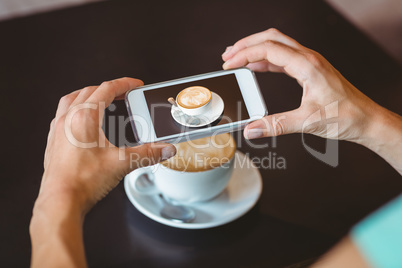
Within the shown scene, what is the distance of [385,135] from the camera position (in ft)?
2.64

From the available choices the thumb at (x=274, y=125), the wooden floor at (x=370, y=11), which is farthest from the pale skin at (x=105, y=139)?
the wooden floor at (x=370, y=11)

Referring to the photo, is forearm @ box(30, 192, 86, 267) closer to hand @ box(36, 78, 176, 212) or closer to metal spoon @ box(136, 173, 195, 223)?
hand @ box(36, 78, 176, 212)

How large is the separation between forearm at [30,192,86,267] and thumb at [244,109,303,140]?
0.32 meters

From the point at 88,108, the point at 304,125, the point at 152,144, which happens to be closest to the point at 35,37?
the point at 88,108

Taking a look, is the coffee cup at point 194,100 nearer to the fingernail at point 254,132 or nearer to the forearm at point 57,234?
the fingernail at point 254,132

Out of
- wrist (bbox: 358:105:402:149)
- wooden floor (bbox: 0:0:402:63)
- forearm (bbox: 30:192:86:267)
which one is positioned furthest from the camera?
wooden floor (bbox: 0:0:402:63)

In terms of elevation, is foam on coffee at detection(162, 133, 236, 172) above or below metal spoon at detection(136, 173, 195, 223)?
above

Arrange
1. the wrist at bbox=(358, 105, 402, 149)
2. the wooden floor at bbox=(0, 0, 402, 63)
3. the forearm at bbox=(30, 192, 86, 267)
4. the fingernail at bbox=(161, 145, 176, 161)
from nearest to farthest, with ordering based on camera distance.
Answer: the forearm at bbox=(30, 192, 86, 267)
the fingernail at bbox=(161, 145, 176, 161)
the wrist at bbox=(358, 105, 402, 149)
the wooden floor at bbox=(0, 0, 402, 63)

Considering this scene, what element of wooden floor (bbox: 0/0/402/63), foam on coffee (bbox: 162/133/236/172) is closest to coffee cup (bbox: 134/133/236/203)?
foam on coffee (bbox: 162/133/236/172)

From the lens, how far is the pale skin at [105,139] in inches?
23.5

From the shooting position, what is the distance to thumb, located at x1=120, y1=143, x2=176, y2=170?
652 mm

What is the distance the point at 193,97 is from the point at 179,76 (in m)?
0.26

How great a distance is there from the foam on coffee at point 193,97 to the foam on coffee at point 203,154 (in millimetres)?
89

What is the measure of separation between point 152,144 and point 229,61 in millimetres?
328
